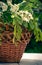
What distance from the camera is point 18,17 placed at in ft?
4.91

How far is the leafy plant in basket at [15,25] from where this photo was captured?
149cm

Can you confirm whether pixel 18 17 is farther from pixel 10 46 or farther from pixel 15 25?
pixel 10 46

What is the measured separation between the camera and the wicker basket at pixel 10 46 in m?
1.51

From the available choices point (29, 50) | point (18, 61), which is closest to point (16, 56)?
point (18, 61)

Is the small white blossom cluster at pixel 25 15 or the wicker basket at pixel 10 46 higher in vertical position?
the small white blossom cluster at pixel 25 15

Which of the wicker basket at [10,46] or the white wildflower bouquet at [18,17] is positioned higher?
the white wildflower bouquet at [18,17]

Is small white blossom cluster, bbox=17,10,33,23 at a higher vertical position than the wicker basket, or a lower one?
higher

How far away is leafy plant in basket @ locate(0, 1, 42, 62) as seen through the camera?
58.7 inches

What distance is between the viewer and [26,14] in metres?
1.52

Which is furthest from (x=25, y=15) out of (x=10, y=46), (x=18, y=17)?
A: (x=10, y=46)

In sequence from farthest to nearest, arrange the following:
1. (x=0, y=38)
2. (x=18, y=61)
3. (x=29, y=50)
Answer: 1. (x=29, y=50)
2. (x=18, y=61)
3. (x=0, y=38)

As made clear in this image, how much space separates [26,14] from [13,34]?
14 centimetres

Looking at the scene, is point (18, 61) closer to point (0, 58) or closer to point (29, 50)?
point (0, 58)

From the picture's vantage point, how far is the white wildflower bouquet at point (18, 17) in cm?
149
